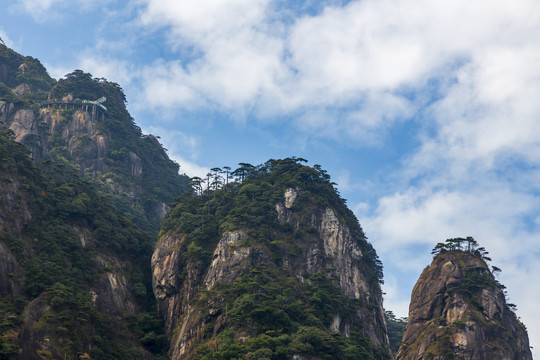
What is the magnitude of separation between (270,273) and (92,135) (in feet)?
252

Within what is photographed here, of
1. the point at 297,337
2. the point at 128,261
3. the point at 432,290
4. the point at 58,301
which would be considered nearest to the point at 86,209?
the point at 128,261

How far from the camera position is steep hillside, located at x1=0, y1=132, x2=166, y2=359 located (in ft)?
228

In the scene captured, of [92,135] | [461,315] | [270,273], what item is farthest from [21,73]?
[461,315]

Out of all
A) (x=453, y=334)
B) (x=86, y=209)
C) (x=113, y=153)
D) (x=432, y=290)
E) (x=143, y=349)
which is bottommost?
(x=143, y=349)

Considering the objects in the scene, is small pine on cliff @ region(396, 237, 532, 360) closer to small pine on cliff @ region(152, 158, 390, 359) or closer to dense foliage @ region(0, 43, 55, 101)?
small pine on cliff @ region(152, 158, 390, 359)

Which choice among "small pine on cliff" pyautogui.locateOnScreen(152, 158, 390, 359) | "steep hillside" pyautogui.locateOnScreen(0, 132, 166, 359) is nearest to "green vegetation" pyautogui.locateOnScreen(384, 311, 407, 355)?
"small pine on cliff" pyautogui.locateOnScreen(152, 158, 390, 359)

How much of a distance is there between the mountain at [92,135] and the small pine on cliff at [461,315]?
61904mm

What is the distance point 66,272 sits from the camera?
81.9m

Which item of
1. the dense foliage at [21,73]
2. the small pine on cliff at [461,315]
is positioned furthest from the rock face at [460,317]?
the dense foliage at [21,73]

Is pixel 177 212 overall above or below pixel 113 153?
below

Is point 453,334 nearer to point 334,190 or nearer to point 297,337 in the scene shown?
point 297,337

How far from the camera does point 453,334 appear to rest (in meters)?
82.8

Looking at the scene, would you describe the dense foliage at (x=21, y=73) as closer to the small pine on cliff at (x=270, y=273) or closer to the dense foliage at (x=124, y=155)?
the dense foliage at (x=124, y=155)

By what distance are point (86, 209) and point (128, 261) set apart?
452 inches
